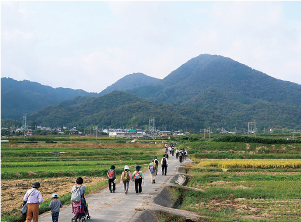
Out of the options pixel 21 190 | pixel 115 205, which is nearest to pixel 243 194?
pixel 115 205

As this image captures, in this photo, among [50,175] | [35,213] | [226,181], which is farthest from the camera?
[50,175]

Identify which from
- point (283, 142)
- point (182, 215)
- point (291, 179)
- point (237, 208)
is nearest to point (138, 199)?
point (182, 215)

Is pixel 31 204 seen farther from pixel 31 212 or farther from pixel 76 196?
pixel 76 196

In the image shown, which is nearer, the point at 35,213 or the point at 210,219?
the point at 35,213

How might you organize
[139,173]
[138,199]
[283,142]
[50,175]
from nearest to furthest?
[138,199] < [139,173] < [50,175] < [283,142]

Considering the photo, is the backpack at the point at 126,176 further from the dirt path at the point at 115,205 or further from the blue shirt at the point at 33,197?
the blue shirt at the point at 33,197

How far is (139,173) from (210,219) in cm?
562

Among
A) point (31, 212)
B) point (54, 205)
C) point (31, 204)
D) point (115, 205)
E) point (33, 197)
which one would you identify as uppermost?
point (33, 197)

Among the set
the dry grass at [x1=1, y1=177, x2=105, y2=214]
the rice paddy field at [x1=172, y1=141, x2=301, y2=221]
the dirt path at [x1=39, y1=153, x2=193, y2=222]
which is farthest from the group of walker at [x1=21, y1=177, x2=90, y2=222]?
the rice paddy field at [x1=172, y1=141, x2=301, y2=221]

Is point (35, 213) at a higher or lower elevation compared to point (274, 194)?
higher

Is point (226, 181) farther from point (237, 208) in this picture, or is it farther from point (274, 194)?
point (237, 208)

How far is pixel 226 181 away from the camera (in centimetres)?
2384

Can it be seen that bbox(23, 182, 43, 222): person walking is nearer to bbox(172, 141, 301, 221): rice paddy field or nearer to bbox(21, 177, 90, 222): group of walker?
bbox(21, 177, 90, 222): group of walker

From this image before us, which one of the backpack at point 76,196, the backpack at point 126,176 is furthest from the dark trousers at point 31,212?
the backpack at point 126,176
